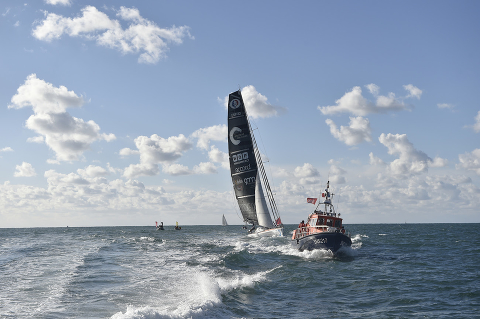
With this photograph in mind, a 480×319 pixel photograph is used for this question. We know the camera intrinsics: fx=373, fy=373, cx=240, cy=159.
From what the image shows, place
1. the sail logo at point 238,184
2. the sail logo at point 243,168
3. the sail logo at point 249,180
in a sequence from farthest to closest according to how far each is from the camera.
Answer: the sail logo at point 238,184 < the sail logo at point 243,168 < the sail logo at point 249,180

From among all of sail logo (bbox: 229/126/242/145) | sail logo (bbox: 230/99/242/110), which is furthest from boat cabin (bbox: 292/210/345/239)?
sail logo (bbox: 230/99/242/110)

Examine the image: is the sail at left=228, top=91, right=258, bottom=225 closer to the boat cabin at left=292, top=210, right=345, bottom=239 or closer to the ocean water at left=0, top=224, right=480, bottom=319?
the boat cabin at left=292, top=210, right=345, bottom=239

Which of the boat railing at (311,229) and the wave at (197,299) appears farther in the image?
the boat railing at (311,229)

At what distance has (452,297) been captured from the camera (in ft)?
57.3

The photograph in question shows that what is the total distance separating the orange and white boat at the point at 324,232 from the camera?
30.5 metres

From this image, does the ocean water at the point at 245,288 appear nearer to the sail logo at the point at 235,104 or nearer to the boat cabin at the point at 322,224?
the boat cabin at the point at 322,224

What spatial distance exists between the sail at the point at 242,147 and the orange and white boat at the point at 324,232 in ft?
43.8

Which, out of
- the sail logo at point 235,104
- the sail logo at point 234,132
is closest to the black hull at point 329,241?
the sail logo at point 234,132

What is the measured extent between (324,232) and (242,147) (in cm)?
2119

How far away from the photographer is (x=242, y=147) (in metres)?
49.2

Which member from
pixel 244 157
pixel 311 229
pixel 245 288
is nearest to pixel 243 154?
pixel 244 157

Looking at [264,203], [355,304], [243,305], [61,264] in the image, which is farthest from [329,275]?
[264,203]

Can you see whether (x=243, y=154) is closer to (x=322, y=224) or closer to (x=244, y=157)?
(x=244, y=157)

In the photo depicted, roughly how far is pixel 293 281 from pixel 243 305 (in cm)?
621
